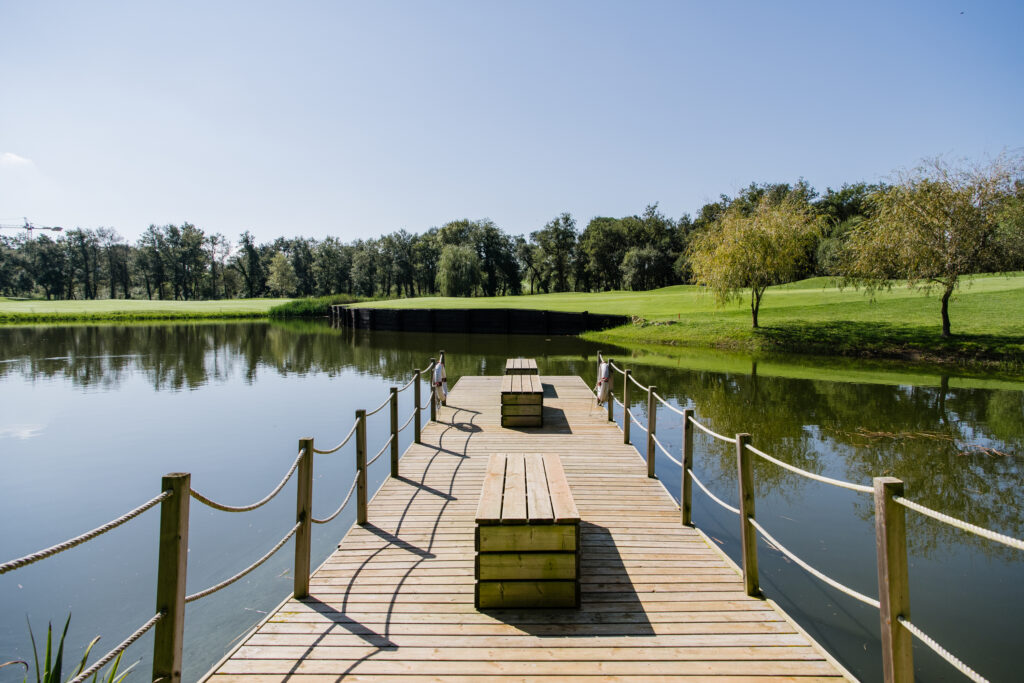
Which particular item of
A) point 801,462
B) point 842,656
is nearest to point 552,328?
point 801,462

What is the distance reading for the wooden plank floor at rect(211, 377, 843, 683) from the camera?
3.45m

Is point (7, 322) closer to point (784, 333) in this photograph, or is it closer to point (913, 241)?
point (784, 333)

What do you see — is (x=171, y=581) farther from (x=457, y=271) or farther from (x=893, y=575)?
(x=457, y=271)

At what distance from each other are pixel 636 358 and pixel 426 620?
21348 millimetres

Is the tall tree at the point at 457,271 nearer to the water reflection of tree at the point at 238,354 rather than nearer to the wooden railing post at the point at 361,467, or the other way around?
the water reflection of tree at the point at 238,354

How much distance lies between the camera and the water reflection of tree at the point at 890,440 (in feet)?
24.5

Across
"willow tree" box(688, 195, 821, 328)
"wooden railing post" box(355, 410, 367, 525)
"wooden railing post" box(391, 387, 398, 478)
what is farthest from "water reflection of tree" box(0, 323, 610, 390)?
"wooden railing post" box(355, 410, 367, 525)

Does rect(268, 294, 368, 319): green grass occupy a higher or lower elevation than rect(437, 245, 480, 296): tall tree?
lower

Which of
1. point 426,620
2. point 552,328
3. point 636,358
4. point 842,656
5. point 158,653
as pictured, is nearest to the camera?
point 158,653

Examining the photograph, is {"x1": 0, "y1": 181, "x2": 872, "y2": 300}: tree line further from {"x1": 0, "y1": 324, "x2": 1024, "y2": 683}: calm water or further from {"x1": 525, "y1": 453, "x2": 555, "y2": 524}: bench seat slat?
{"x1": 525, "y1": 453, "x2": 555, "y2": 524}: bench seat slat

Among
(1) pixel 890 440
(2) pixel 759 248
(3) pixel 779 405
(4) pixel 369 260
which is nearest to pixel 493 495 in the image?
(1) pixel 890 440

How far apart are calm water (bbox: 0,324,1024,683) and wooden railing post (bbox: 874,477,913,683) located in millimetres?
1796

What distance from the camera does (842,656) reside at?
4.45 metres

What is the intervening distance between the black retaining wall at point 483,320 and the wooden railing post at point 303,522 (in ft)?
107
